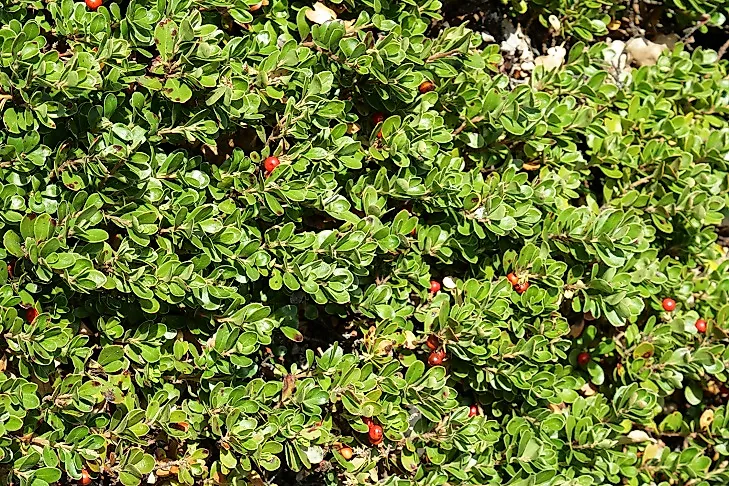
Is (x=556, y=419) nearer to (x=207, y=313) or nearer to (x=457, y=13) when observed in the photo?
(x=207, y=313)

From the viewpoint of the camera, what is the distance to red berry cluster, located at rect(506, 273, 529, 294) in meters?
2.56

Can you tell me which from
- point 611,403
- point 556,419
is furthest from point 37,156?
point 611,403

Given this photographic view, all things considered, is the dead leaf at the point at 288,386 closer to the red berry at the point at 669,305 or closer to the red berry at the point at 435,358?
the red berry at the point at 435,358

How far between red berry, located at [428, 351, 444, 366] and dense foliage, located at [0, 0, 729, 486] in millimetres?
12

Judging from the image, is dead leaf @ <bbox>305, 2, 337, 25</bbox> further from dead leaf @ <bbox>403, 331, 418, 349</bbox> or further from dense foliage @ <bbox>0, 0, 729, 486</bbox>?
dead leaf @ <bbox>403, 331, 418, 349</bbox>

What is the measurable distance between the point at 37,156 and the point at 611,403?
1.86m

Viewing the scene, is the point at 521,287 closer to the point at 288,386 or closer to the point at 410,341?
the point at 410,341

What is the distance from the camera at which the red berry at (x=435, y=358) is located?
2490 mm

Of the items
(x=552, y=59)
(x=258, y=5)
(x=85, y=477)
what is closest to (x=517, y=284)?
(x=552, y=59)

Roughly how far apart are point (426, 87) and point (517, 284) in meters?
→ 0.63

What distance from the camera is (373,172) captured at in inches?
96.7

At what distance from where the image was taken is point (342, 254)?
2.25 meters

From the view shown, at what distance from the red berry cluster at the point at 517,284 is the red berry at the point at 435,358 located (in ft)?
0.99

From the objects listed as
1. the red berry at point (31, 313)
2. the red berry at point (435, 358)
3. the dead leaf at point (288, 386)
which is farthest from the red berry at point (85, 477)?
the red berry at point (435, 358)
